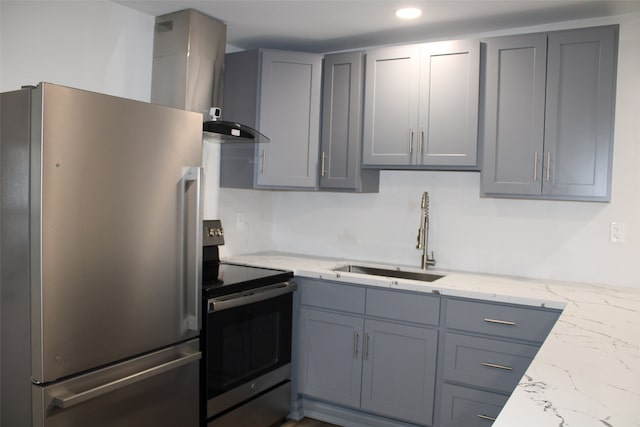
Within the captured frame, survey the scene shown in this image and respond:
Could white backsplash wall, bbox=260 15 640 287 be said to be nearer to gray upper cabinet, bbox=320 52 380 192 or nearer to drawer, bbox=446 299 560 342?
gray upper cabinet, bbox=320 52 380 192

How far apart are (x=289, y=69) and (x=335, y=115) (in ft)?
1.31

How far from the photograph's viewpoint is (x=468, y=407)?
8.45 ft

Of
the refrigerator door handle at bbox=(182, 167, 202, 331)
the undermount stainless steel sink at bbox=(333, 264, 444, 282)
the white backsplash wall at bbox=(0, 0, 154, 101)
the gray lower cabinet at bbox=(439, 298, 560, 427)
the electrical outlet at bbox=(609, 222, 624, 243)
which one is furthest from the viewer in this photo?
the undermount stainless steel sink at bbox=(333, 264, 444, 282)

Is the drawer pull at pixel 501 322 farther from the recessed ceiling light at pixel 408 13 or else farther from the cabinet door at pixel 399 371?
the recessed ceiling light at pixel 408 13

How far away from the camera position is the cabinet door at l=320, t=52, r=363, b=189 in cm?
316

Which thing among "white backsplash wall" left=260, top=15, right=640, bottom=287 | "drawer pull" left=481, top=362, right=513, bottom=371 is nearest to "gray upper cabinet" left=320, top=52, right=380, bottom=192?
"white backsplash wall" left=260, top=15, right=640, bottom=287

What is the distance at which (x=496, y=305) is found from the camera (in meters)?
2.51

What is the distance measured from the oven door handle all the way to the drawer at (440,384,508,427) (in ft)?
3.11

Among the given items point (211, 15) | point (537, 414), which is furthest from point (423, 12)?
point (537, 414)

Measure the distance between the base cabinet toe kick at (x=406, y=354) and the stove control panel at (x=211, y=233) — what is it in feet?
1.73

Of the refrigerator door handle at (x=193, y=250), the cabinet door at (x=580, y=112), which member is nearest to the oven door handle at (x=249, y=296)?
the refrigerator door handle at (x=193, y=250)

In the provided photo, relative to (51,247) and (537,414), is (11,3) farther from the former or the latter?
(537,414)

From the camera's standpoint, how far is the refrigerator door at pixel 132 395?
1807 millimetres

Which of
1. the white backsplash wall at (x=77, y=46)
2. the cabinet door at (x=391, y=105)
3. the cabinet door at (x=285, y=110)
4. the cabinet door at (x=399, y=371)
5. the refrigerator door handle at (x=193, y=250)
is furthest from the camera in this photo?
the cabinet door at (x=285, y=110)
